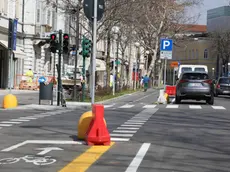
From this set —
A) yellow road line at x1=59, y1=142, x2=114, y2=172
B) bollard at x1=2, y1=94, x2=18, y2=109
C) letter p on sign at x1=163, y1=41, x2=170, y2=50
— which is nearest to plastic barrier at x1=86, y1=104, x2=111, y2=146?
yellow road line at x1=59, y1=142, x2=114, y2=172

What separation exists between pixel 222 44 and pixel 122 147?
87765 mm

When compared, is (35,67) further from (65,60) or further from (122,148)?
(122,148)

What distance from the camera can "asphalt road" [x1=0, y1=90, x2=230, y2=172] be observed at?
9.76 meters

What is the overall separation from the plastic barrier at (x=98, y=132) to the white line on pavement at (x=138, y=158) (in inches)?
33.3

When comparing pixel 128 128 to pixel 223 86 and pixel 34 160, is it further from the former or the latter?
pixel 223 86

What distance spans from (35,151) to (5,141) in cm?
182

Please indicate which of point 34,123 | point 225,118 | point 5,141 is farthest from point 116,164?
point 225,118

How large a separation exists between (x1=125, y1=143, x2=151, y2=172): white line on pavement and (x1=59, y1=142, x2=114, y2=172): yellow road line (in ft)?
2.30

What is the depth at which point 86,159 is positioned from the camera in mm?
10430

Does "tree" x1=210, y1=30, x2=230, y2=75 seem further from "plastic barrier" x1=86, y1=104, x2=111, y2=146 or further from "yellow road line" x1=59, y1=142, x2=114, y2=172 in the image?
"yellow road line" x1=59, y1=142, x2=114, y2=172

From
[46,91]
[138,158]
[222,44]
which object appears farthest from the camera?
[222,44]

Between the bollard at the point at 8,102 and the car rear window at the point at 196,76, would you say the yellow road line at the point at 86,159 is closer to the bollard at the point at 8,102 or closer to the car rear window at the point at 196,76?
the bollard at the point at 8,102

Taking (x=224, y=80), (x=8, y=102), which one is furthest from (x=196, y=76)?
(x=224, y=80)

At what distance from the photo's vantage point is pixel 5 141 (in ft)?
42.5
